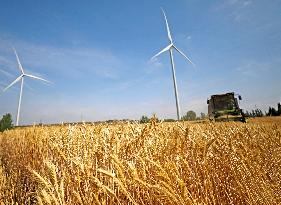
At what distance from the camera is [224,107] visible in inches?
957

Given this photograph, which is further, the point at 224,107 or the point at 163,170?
the point at 224,107

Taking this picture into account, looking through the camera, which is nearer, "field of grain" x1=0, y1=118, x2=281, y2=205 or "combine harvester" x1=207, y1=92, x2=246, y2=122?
"field of grain" x1=0, y1=118, x2=281, y2=205

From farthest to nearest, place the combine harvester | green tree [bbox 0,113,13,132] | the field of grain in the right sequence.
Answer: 1. green tree [bbox 0,113,13,132]
2. the combine harvester
3. the field of grain

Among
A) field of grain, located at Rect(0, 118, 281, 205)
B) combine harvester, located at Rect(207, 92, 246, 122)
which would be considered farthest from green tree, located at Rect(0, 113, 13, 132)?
field of grain, located at Rect(0, 118, 281, 205)

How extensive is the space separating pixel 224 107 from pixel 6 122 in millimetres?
20406

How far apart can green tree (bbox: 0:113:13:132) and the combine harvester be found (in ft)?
61.9

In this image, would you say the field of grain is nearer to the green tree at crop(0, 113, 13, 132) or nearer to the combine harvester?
the combine harvester

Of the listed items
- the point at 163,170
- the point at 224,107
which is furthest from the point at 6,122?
the point at 163,170

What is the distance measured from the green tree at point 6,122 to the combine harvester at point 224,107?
743 inches

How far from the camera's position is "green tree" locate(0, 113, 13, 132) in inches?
1091

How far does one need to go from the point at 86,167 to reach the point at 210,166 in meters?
1.28

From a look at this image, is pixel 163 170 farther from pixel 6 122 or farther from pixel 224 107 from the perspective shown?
pixel 6 122

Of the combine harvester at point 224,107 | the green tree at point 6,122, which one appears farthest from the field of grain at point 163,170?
the green tree at point 6,122

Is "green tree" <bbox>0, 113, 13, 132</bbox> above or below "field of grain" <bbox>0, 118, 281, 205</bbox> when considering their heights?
above
